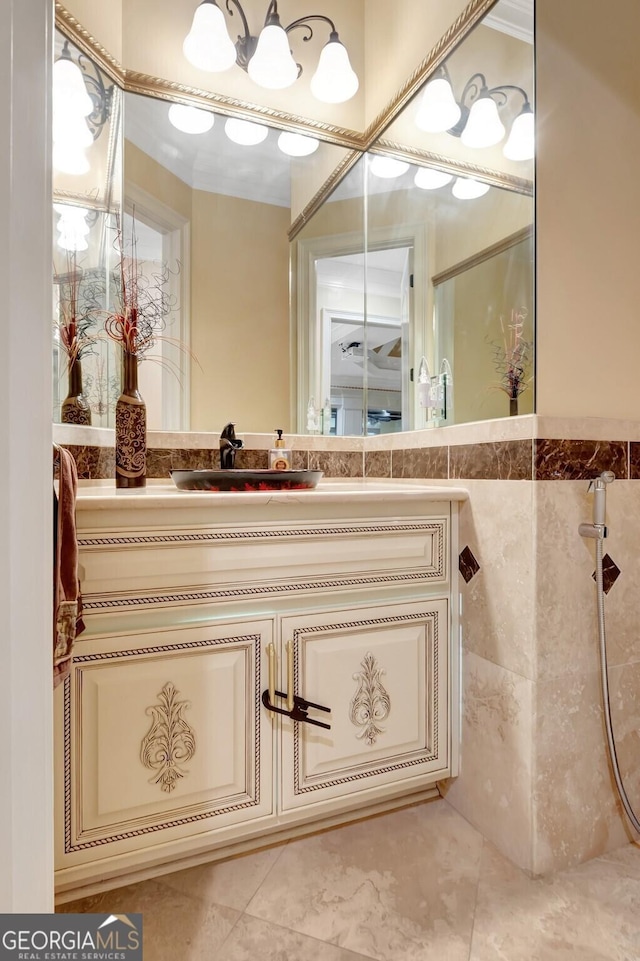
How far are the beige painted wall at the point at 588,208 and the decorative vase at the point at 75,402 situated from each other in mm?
1164

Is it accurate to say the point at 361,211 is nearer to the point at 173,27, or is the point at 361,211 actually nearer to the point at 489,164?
the point at 489,164

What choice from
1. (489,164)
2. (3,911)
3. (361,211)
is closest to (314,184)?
(361,211)

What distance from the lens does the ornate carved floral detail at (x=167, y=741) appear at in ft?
3.29

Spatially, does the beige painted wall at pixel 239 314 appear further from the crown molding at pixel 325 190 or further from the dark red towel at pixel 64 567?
the dark red towel at pixel 64 567

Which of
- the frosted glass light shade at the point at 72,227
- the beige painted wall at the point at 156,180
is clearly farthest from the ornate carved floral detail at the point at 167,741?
the beige painted wall at the point at 156,180

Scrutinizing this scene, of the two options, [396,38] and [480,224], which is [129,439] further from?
[396,38]

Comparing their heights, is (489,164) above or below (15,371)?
above

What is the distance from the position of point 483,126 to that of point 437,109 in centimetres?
28

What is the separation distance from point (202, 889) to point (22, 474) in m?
1.05

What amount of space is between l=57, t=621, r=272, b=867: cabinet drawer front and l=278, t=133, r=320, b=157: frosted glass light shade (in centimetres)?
165

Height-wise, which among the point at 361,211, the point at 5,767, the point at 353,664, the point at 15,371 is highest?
the point at 361,211

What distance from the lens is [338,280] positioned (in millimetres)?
1895

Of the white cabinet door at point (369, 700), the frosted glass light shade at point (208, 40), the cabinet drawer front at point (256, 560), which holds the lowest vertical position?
the white cabinet door at point (369, 700)

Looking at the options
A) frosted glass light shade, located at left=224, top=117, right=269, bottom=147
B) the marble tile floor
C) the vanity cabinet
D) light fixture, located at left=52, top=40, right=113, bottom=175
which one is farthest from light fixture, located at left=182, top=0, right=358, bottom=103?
the marble tile floor
